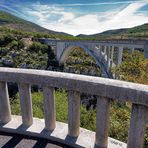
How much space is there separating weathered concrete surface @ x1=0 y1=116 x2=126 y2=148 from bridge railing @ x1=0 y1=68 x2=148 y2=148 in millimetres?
94

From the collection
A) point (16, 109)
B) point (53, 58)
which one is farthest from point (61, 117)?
point (53, 58)

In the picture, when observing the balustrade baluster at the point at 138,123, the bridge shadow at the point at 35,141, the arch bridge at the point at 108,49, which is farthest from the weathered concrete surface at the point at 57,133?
the arch bridge at the point at 108,49

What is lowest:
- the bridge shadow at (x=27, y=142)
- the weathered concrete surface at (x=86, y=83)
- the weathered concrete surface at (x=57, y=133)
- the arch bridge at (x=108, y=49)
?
the arch bridge at (x=108, y=49)

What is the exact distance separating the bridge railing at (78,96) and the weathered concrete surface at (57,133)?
9cm

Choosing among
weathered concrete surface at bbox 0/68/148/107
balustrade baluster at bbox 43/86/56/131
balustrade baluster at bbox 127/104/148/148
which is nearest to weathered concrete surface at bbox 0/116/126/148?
balustrade baluster at bbox 43/86/56/131

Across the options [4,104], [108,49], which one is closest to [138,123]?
[4,104]

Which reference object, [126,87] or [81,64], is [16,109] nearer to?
[126,87]

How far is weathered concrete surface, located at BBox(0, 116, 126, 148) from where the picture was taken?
3617 millimetres

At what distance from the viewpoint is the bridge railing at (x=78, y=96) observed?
2943 mm

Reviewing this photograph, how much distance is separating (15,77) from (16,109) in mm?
3866

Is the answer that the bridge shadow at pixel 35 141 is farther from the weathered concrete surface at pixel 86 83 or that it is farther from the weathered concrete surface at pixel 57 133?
the weathered concrete surface at pixel 86 83

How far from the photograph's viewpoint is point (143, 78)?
12.0m

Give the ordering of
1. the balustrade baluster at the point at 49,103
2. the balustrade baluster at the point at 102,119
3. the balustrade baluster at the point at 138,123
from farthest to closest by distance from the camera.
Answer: the balustrade baluster at the point at 49,103 < the balustrade baluster at the point at 102,119 < the balustrade baluster at the point at 138,123

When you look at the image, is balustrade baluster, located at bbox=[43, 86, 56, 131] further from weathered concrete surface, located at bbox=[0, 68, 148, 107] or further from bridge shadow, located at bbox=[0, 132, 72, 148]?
bridge shadow, located at bbox=[0, 132, 72, 148]
